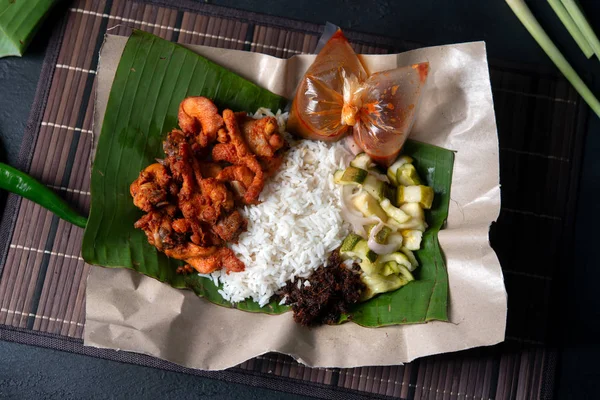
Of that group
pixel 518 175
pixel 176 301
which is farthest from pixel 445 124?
pixel 176 301

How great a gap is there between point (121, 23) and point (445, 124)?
2.45m

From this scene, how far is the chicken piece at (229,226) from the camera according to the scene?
3266 mm

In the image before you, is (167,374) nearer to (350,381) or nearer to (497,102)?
(350,381)

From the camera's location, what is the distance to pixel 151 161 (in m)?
3.41

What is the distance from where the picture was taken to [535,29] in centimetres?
377

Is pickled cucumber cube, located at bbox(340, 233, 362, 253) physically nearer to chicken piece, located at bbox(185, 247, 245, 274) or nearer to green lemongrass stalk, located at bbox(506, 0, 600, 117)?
chicken piece, located at bbox(185, 247, 245, 274)

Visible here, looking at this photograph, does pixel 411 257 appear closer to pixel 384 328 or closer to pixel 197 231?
pixel 384 328

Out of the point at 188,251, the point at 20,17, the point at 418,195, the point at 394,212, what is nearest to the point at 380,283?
the point at 394,212

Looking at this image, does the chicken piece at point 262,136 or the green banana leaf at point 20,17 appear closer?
the chicken piece at point 262,136

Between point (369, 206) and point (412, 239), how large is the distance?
36cm

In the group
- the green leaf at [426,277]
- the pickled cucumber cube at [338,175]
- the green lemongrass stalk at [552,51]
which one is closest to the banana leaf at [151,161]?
the green leaf at [426,277]

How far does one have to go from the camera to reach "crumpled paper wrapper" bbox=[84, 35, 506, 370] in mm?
3096

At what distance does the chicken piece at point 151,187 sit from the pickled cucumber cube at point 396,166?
4.84 ft

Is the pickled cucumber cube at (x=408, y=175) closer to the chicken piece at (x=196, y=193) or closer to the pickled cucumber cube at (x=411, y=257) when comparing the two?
the pickled cucumber cube at (x=411, y=257)
